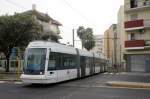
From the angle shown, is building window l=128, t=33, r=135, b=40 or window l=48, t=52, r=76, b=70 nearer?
window l=48, t=52, r=76, b=70

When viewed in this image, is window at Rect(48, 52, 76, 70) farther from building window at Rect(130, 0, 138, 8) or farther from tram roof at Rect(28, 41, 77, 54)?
building window at Rect(130, 0, 138, 8)

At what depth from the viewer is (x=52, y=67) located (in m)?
21.9

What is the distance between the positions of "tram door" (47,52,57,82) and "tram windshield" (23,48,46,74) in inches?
19.4

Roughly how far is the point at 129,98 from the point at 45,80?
7.19 meters

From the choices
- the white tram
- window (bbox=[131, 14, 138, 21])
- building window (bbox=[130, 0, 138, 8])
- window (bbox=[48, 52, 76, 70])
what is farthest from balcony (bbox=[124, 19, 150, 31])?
the white tram

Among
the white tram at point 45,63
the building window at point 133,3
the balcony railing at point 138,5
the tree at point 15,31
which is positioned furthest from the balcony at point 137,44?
the white tram at point 45,63

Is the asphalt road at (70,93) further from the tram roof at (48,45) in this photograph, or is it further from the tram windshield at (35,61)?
the tram roof at (48,45)

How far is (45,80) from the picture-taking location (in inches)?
819

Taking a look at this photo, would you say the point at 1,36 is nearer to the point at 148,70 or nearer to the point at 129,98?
Answer: the point at 148,70

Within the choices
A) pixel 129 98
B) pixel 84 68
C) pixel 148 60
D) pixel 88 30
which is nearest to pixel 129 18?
pixel 148 60

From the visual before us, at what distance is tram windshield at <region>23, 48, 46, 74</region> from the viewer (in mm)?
20969

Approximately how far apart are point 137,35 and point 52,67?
28569 mm

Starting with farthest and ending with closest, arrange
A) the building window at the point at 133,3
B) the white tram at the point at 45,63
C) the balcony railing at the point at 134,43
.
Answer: the building window at the point at 133,3 → the balcony railing at the point at 134,43 → the white tram at the point at 45,63

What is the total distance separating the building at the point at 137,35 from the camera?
46406 millimetres
